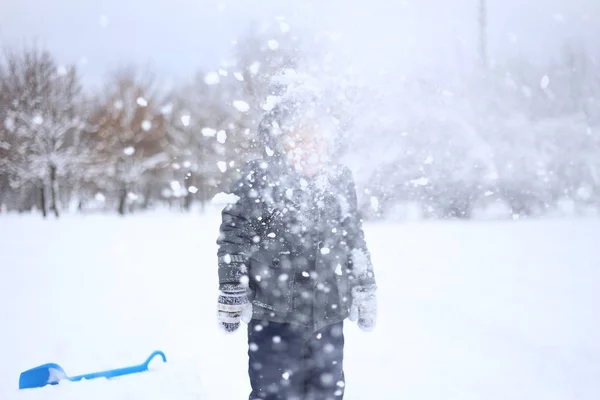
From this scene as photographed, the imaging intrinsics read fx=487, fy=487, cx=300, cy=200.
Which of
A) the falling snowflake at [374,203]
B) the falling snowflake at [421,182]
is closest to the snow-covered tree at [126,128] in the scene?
the falling snowflake at [374,203]

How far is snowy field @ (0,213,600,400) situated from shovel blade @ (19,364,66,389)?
4.1 inches

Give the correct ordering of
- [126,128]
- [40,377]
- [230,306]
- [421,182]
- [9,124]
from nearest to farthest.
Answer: [230,306], [40,377], [421,182], [9,124], [126,128]

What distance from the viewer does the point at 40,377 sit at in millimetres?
3699

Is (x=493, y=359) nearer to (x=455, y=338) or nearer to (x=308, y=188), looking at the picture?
(x=455, y=338)

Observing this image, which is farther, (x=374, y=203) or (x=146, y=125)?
(x=146, y=125)

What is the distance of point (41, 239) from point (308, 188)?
13723mm

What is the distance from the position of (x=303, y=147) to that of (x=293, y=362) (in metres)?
1.09

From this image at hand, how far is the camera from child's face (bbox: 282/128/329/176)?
2.54 m

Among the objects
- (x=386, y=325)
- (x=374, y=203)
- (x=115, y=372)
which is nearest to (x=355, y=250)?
(x=115, y=372)

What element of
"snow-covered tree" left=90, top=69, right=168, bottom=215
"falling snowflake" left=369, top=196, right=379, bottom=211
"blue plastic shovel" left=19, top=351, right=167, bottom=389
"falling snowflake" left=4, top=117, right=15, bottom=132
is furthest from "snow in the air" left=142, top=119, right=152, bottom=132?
"blue plastic shovel" left=19, top=351, right=167, bottom=389

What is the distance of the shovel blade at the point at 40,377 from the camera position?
3.67m

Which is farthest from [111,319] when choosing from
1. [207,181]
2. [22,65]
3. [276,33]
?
[207,181]

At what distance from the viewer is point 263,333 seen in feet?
7.96

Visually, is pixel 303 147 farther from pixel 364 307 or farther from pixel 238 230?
pixel 364 307
